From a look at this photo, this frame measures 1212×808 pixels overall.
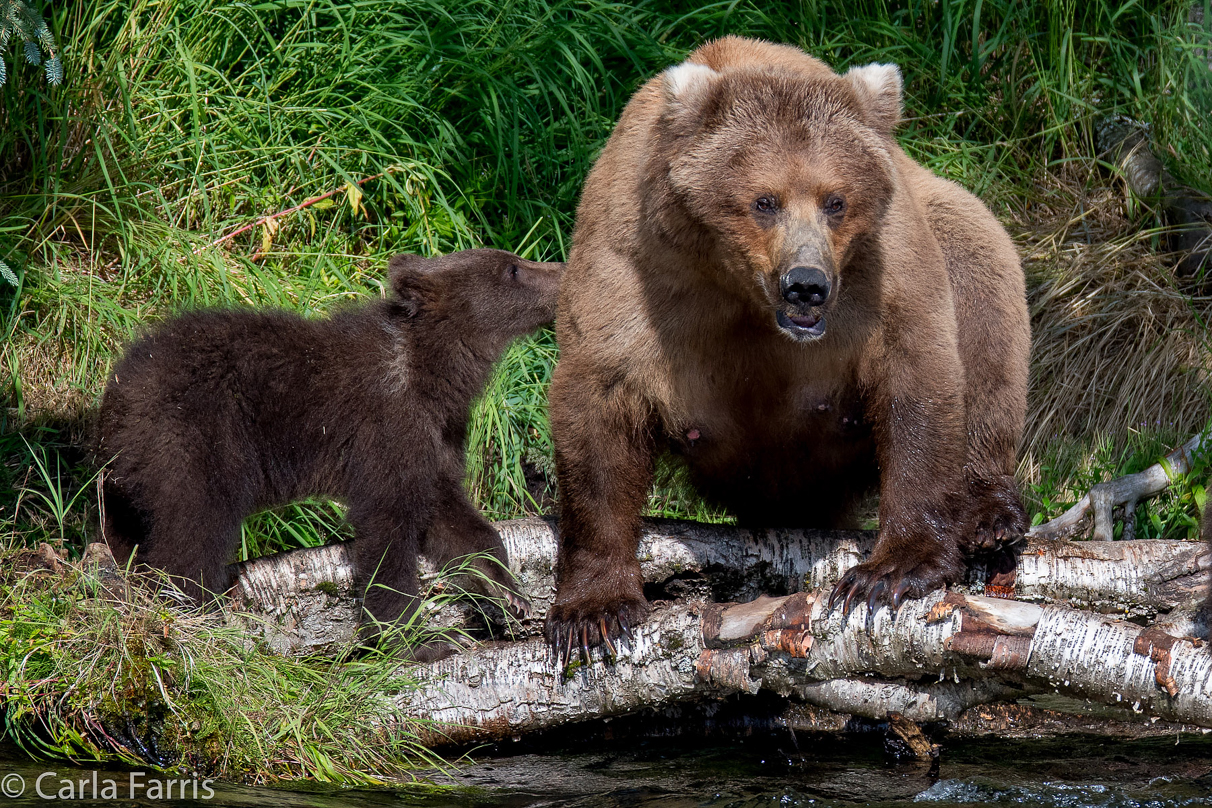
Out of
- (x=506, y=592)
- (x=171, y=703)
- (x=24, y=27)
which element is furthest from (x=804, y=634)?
(x=24, y=27)

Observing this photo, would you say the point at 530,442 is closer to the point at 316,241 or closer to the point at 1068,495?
the point at 316,241

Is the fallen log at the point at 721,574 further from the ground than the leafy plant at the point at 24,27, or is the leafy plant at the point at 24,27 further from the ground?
the leafy plant at the point at 24,27

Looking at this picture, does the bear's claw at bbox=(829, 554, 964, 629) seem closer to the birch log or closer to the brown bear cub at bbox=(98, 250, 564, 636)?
the birch log

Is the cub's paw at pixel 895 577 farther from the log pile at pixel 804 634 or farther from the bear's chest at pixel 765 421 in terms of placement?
the bear's chest at pixel 765 421

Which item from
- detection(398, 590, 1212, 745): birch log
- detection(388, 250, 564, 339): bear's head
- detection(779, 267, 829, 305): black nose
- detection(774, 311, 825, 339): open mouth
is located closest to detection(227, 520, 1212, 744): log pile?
detection(398, 590, 1212, 745): birch log

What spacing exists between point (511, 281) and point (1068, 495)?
3176 mm

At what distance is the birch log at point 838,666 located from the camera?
3.72 metres

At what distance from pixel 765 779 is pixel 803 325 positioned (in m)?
1.48

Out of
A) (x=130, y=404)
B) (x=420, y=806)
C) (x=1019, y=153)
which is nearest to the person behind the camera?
(x=420, y=806)

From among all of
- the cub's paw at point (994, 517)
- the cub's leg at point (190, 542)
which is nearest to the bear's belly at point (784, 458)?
the cub's paw at point (994, 517)

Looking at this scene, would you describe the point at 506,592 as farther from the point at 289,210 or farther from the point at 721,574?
the point at 289,210

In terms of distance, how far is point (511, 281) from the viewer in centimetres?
628

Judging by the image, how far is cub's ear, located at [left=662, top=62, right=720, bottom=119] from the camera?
171 inches

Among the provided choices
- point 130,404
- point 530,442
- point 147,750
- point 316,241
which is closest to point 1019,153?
point 530,442
